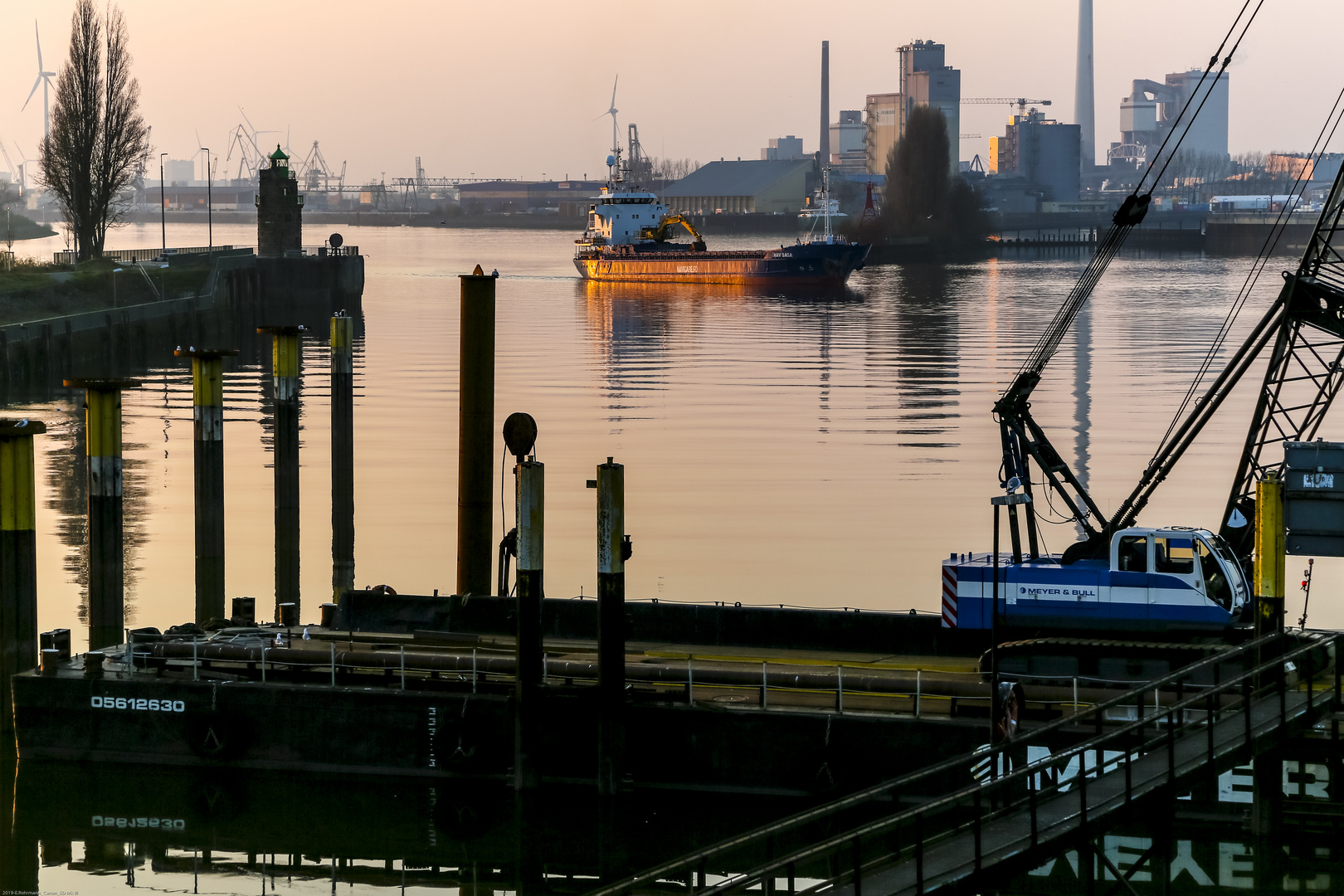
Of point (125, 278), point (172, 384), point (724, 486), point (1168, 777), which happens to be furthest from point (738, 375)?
point (1168, 777)

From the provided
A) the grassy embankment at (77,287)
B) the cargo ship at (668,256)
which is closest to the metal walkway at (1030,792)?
the grassy embankment at (77,287)

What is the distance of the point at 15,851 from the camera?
2228 cm

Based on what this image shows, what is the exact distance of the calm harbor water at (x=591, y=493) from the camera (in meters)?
22.3

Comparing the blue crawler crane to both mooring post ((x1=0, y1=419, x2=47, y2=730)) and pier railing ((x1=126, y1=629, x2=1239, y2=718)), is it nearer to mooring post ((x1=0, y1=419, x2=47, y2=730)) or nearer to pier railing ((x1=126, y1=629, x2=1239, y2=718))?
pier railing ((x1=126, y1=629, x2=1239, y2=718))

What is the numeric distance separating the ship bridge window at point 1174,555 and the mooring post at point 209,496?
17031mm

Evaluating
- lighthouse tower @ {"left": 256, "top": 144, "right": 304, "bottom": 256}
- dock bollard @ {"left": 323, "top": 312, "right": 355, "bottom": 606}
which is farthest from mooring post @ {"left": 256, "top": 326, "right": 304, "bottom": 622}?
lighthouse tower @ {"left": 256, "top": 144, "right": 304, "bottom": 256}

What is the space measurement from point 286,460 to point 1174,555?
17087 millimetres

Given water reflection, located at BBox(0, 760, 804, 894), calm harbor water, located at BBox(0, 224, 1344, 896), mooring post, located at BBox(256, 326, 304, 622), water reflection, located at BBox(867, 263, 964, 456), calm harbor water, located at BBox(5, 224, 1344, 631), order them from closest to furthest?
1. water reflection, located at BBox(0, 760, 804, 894)
2. calm harbor water, located at BBox(0, 224, 1344, 896)
3. mooring post, located at BBox(256, 326, 304, 622)
4. calm harbor water, located at BBox(5, 224, 1344, 631)
5. water reflection, located at BBox(867, 263, 964, 456)

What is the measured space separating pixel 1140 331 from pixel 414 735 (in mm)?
88990

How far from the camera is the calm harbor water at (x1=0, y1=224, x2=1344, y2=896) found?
2227 cm

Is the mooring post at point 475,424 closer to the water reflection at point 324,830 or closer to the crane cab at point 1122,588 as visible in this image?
the water reflection at point 324,830

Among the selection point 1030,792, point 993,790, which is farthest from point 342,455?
point 1030,792

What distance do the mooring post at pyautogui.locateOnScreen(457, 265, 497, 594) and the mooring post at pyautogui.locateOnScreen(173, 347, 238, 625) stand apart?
490cm

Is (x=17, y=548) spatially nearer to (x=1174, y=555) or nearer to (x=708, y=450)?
(x=1174, y=555)
